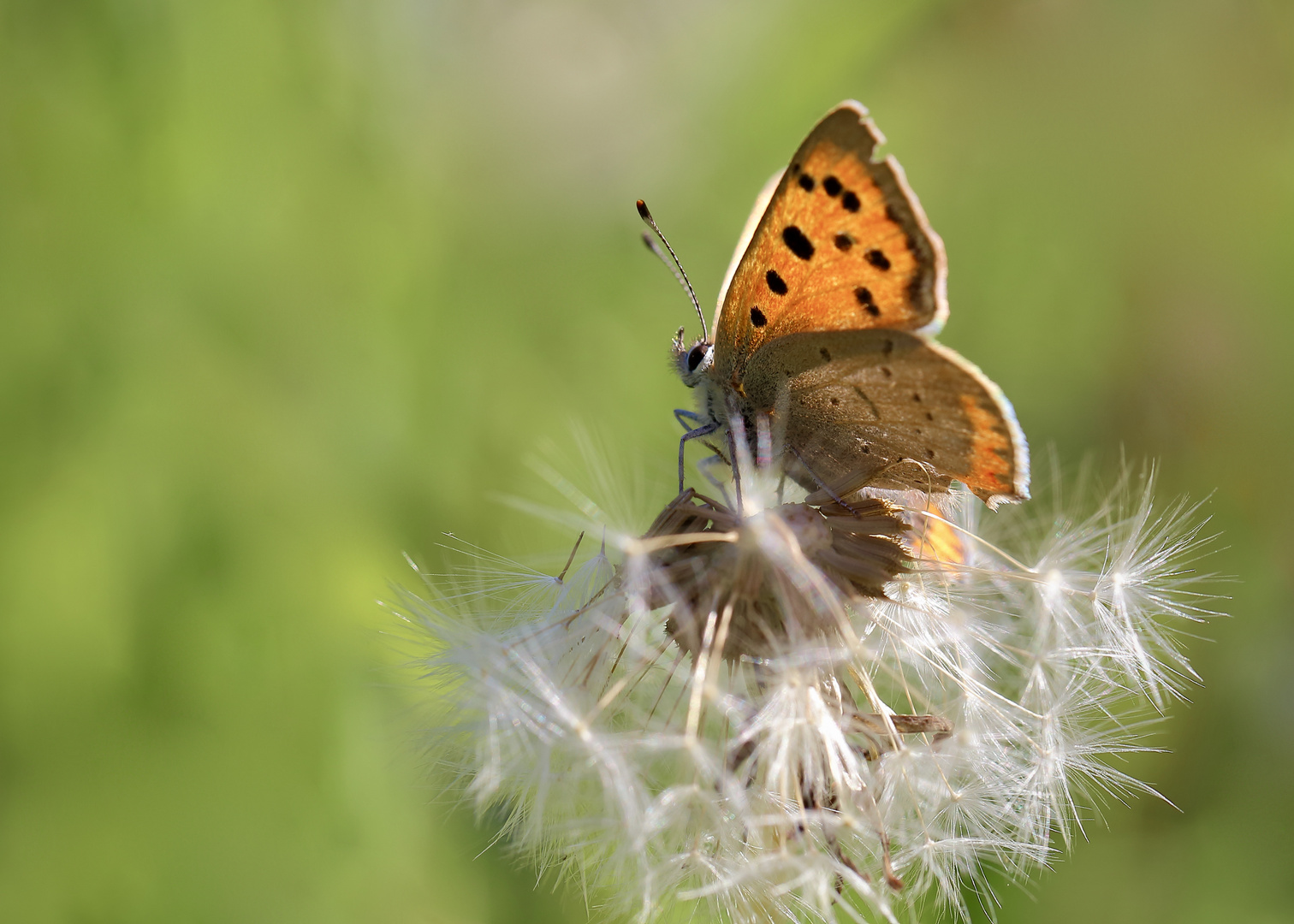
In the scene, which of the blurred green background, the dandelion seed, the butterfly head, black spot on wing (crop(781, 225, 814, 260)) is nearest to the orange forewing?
black spot on wing (crop(781, 225, 814, 260))

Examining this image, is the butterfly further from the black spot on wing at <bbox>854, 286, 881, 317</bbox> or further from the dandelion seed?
the dandelion seed

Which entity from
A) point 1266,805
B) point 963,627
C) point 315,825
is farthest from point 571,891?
point 1266,805

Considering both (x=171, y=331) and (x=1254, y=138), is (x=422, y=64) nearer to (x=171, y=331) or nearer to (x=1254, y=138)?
(x=171, y=331)

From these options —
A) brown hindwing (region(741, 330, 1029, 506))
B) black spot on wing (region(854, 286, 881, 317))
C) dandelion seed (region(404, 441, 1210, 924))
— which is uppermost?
black spot on wing (region(854, 286, 881, 317))

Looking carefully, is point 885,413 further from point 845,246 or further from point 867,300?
point 845,246

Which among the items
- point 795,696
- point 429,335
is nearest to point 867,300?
point 795,696

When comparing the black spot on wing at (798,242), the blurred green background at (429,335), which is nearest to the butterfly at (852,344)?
the black spot on wing at (798,242)

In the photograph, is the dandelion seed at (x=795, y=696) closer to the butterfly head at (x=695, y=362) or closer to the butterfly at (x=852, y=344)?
the butterfly at (x=852, y=344)
